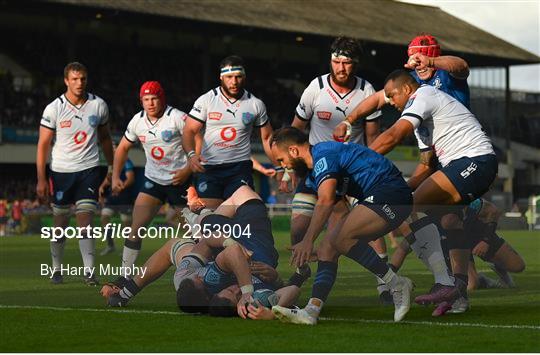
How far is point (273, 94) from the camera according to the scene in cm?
4984

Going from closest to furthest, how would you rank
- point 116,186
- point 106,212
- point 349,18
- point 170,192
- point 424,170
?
point 424,170 < point 170,192 < point 116,186 < point 106,212 < point 349,18

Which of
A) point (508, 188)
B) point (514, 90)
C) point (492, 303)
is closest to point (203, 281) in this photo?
point (492, 303)

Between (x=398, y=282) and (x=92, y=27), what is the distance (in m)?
39.0

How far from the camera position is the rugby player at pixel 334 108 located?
11.7m

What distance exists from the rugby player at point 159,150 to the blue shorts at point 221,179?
711 mm

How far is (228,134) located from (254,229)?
335 cm

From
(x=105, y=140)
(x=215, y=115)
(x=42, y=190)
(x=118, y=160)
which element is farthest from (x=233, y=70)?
(x=42, y=190)

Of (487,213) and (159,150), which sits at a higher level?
(159,150)

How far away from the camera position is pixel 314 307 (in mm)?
8844

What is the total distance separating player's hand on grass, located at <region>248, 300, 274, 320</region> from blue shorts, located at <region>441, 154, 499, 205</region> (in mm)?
1919

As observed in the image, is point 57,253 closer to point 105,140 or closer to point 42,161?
point 42,161

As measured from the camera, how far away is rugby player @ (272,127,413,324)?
895cm

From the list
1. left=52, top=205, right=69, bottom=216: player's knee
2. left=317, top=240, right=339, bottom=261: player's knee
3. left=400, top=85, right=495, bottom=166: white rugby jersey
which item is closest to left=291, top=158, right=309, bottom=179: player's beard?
left=317, top=240, right=339, bottom=261: player's knee

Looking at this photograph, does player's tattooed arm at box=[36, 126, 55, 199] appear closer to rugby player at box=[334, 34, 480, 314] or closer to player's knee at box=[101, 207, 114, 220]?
player's knee at box=[101, 207, 114, 220]
